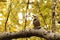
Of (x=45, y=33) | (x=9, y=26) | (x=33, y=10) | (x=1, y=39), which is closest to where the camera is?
(x=45, y=33)

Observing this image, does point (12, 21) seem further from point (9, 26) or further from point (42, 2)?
point (42, 2)

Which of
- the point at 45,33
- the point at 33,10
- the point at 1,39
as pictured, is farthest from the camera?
the point at 33,10

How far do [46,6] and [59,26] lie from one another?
2.06 ft

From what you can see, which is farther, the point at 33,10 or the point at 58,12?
the point at 33,10

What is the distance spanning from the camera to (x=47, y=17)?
4.79m

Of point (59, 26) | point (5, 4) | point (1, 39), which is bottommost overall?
point (59, 26)

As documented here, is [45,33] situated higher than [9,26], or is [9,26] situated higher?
[45,33]

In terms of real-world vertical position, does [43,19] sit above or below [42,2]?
below

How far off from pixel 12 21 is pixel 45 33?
286 cm

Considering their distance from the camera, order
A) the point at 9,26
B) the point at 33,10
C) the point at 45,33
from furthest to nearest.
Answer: the point at 33,10 < the point at 9,26 < the point at 45,33

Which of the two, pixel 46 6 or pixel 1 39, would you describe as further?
pixel 46 6

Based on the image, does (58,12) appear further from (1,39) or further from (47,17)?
(1,39)

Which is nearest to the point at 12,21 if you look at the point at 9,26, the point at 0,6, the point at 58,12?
the point at 9,26

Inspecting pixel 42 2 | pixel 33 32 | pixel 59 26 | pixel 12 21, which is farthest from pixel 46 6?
pixel 33 32
